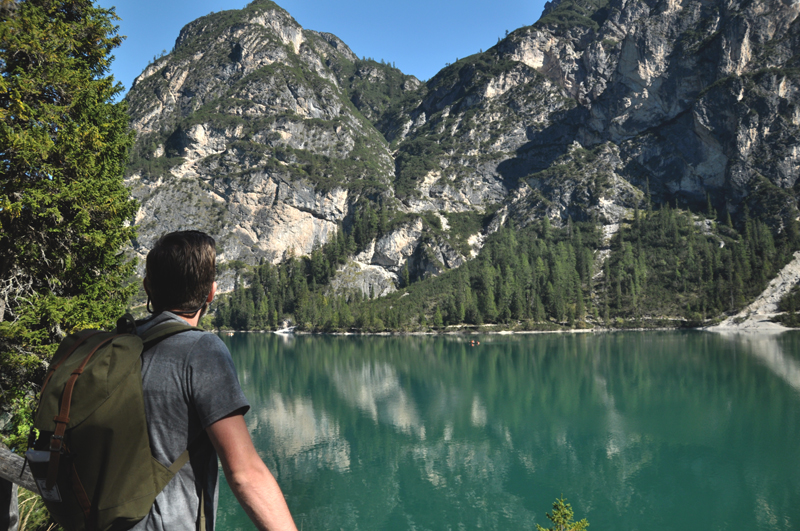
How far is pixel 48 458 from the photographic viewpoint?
162 centimetres

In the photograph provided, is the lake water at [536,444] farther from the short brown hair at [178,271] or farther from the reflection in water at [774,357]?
the short brown hair at [178,271]

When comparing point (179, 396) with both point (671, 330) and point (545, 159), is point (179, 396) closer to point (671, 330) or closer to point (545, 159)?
point (671, 330)

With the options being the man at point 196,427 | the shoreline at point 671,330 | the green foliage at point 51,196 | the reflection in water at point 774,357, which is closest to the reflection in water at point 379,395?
the green foliage at point 51,196

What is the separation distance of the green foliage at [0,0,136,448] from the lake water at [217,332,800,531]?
11.2 metres

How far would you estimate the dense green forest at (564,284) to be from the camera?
A: 108188 millimetres

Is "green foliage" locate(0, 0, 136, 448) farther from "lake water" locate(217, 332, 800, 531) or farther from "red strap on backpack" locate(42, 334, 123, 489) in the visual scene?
"lake water" locate(217, 332, 800, 531)

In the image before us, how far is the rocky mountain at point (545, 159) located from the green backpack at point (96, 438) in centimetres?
14936

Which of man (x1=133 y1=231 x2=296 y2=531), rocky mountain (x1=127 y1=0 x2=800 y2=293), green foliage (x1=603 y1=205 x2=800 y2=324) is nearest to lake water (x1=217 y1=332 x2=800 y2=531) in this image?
man (x1=133 y1=231 x2=296 y2=531)

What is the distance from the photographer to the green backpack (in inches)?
61.2

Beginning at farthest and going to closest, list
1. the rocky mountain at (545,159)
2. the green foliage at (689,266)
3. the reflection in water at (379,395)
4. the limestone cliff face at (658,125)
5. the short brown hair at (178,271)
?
the rocky mountain at (545,159) → the limestone cliff face at (658,125) → the green foliage at (689,266) → the reflection in water at (379,395) → the short brown hair at (178,271)

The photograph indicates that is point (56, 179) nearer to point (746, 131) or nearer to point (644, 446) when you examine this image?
point (644, 446)

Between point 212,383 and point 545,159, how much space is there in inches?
7871

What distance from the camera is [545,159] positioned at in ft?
616

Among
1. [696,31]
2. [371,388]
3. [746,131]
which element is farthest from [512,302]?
[696,31]
